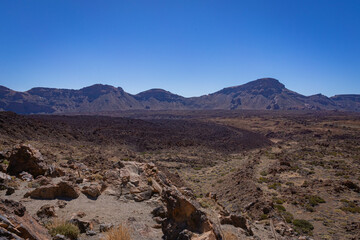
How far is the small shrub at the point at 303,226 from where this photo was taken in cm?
1253

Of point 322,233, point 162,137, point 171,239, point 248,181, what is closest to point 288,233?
point 322,233

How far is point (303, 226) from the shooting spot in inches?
512

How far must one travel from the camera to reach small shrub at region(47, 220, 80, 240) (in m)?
5.68

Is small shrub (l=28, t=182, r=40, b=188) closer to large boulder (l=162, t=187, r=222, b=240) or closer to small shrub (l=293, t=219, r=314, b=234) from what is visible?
large boulder (l=162, t=187, r=222, b=240)

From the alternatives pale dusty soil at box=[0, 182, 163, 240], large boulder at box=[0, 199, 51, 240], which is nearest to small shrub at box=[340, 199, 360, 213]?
pale dusty soil at box=[0, 182, 163, 240]

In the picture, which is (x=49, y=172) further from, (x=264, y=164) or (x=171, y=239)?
(x=264, y=164)

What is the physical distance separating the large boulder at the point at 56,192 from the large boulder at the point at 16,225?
370cm

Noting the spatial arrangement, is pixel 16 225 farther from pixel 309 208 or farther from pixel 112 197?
pixel 309 208

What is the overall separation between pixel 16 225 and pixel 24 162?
26.9ft

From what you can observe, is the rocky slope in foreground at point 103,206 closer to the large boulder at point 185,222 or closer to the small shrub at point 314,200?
the large boulder at point 185,222

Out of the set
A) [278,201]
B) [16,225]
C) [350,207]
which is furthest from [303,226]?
[16,225]

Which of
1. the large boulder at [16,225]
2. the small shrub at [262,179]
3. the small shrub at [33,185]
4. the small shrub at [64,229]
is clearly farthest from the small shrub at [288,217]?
the small shrub at [33,185]

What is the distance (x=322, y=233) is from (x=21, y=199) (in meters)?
14.6

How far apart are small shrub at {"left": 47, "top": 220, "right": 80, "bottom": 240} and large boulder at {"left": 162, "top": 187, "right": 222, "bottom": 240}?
2470 millimetres
